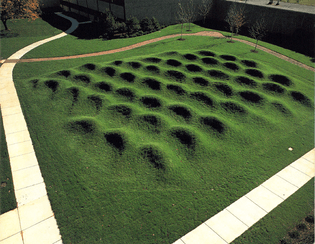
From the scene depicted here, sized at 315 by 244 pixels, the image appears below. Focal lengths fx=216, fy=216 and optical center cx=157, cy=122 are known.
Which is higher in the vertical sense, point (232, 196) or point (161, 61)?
point (161, 61)

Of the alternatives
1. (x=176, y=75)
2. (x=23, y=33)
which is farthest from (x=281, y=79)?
(x=23, y=33)

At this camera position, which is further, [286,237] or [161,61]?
[161,61]

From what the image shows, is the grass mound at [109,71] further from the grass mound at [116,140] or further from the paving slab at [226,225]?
the paving slab at [226,225]

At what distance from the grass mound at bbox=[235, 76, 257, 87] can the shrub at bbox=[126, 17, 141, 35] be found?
24816mm

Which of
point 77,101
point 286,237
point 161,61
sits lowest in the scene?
point 286,237

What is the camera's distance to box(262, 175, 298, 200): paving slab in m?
12.2

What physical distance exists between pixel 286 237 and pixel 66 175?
39.2 feet

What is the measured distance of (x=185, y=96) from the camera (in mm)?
19250

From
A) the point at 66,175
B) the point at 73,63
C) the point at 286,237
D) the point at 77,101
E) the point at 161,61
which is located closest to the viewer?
the point at 286,237

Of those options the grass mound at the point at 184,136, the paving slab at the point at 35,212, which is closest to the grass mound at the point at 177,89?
the grass mound at the point at 184,136

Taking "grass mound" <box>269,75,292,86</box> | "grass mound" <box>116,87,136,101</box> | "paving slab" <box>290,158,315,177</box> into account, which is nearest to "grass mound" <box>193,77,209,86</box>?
"grass mound" <box>116,87,136,101</box>

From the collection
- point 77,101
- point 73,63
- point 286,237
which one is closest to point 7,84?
point 73,63

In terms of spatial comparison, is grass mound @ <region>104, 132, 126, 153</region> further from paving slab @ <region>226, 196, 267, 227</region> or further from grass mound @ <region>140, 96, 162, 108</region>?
paving slab @ <region>226, 196, 267, 227</region>

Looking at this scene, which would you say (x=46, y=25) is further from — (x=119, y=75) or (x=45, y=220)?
(x=45, y=220)
